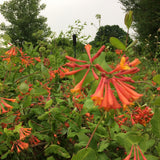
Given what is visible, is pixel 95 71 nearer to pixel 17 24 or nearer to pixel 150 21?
pixel 150 21

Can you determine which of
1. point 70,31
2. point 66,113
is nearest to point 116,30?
point 70,31

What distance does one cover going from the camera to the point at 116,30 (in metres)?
14.9

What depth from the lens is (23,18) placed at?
21.3 metres

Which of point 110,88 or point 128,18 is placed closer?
point 110,88

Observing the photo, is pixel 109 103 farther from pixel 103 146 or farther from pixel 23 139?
pixel 23 139

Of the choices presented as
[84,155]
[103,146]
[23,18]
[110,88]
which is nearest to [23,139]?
[103,146]

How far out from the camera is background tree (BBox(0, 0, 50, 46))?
21.1 m

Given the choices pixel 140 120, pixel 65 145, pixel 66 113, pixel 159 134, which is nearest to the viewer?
pixel 159 134

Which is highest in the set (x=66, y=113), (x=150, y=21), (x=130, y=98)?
(x=150, y=21)

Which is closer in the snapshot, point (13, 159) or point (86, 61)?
point (86, 61)

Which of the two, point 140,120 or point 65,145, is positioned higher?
point 140,120

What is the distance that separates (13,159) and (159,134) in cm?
81

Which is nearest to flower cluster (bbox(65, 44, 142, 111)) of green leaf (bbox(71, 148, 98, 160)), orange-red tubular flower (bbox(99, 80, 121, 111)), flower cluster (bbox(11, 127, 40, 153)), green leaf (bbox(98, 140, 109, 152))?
orange-red tubular flower (bbox(99, 80, 121, 111))

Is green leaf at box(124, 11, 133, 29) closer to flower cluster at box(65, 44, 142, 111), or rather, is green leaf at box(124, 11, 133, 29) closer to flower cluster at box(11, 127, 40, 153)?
flower cluster at box(65, 44, 142, 111)
